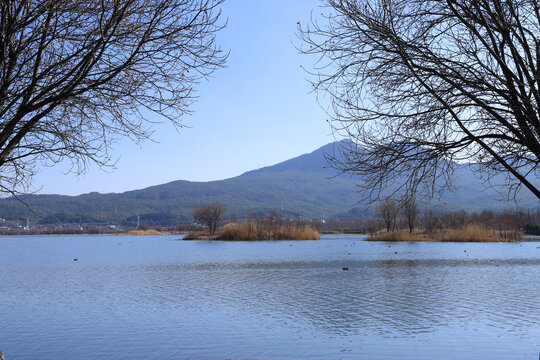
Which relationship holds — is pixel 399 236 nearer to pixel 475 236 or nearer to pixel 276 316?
pixel 475 236

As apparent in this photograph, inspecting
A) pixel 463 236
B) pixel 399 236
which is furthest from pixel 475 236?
pixel 399 236

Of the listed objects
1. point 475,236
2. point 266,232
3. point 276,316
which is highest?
point 266,232

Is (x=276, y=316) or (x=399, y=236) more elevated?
(x=399, y=236)

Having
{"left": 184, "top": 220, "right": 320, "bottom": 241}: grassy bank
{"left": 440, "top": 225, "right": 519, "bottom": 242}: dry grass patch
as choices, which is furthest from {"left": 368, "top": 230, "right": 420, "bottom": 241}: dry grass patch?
{"left": 184, "top": 220, "right": 320, "bottom": 241}: grassy bank

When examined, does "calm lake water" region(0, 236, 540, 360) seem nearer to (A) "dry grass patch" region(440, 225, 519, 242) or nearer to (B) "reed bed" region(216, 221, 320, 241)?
(A) "dry grass patch" region(440, 225, 519, 242)

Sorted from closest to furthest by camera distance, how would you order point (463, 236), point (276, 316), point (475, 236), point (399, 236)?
1. point (276, 316)
2. point (475, 236)
3. point (463, 236)
4. point (399, 236)

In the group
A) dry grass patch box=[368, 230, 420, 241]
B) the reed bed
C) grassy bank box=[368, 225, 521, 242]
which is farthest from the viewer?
the reed bed

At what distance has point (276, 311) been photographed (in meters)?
14.0

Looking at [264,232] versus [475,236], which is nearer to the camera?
[475,236]

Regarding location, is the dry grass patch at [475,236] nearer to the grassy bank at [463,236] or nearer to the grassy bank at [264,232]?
the grassy bank at [463,236]

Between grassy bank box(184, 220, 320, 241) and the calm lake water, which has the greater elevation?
grassy bank box(184, 220, 320, 241)

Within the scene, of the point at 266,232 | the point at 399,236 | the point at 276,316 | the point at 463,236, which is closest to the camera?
the point at 276,316

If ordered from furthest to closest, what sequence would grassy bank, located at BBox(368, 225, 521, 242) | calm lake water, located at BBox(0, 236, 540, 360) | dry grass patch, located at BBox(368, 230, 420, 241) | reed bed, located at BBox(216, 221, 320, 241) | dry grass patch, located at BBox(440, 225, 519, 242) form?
reed bed, located at BBox(216, 221, 320, 241), dry grass patch, located at BBox(368, 230, 420, 241), grassy bank, located at BBox(368, 225, 521, 242), dry grass patch, located at BBox(440, 225, 519, 242), calm lake water, located at BBox(0, 236, 540, 360)

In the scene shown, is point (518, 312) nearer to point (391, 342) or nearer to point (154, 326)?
point (391, 342)
